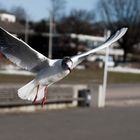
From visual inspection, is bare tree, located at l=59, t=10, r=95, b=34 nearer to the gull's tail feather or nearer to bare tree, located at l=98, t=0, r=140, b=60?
bare tree, located at l=98, t=0, r=140, b=60

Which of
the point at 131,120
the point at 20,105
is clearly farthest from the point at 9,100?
the point at 131,120

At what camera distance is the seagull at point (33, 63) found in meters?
6.34

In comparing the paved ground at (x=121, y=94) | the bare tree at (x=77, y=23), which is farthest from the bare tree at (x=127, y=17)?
the paved ground at (x=121, y=94)

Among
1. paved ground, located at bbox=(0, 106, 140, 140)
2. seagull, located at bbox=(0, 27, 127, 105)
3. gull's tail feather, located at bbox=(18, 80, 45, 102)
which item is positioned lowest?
paved ground, located at bbox=(0, 106, 140, 140)

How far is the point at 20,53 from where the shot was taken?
6605mm

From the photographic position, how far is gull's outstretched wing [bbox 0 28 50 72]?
21.1 feet

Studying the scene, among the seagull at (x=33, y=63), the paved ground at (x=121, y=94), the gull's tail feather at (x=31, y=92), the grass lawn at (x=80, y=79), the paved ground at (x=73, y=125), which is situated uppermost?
the seagull at (x=33, y=63)

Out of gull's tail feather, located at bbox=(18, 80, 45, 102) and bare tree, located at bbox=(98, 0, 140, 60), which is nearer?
gull's tail feather, located at bbox=(18, 80, 45, 102)

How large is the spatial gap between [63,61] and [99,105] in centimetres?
1547

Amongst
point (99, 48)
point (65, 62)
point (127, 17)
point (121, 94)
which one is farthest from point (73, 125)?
point (127, 17)

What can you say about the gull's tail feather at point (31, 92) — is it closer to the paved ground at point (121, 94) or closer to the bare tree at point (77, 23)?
the paved ground at point (121, 94)

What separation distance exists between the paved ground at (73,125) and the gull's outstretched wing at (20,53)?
6.44 meters

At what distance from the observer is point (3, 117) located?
55.4ft

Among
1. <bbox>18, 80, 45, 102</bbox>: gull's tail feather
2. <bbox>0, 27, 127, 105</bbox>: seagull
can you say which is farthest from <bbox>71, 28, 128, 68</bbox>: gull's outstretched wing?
<bbox>18, 80, 45, 102</bbox>: gull's tail feather
